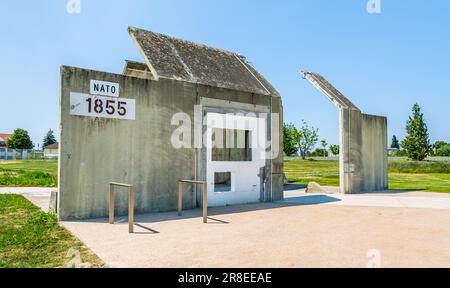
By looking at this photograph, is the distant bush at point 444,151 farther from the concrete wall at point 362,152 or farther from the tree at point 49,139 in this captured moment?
the tree at point 49,139

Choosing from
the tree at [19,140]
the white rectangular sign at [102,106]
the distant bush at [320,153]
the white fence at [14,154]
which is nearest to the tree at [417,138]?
the distant bush at [320,153]

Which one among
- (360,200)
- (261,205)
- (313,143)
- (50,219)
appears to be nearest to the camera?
(50,219)

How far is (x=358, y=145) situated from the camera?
51.7ft

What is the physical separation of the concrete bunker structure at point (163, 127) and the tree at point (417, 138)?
4930 cm

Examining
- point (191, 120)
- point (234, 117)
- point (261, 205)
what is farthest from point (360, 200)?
point (191, 120)

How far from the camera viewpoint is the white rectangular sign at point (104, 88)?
8.60 metres

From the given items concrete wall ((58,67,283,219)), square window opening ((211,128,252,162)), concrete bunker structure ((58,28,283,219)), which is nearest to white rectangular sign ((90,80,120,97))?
concrete bunker structure ((58,28,283,219))

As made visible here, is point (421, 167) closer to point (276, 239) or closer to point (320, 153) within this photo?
point (276, 239)

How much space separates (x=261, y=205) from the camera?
11.1 m

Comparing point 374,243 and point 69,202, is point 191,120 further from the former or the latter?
point 374,243

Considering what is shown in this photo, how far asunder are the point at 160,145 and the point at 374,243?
5.97m

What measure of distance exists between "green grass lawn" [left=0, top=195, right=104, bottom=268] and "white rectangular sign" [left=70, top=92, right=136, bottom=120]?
2585 millimetres

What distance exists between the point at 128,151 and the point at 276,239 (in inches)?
185

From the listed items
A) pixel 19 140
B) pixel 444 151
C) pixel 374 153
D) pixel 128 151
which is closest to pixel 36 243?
pixel 128 151
